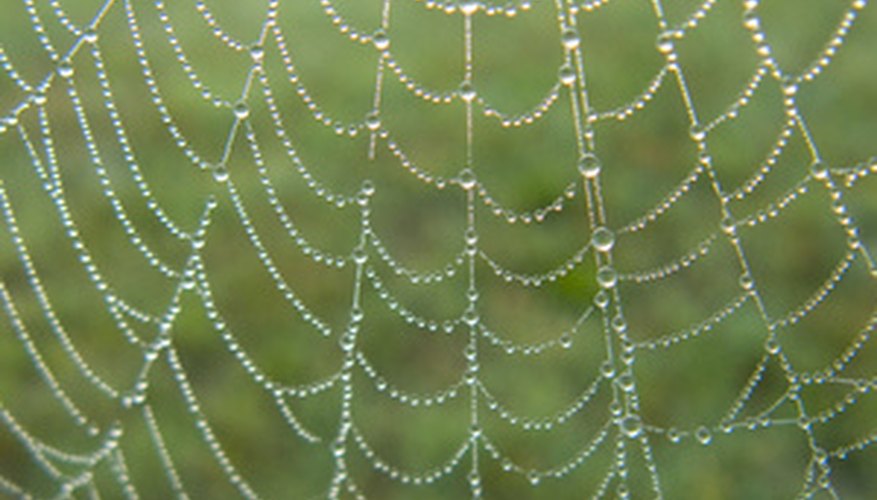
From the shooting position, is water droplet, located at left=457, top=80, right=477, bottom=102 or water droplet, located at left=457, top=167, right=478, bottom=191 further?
water droplet, located at left=457, top=167, right=478, bottom=191

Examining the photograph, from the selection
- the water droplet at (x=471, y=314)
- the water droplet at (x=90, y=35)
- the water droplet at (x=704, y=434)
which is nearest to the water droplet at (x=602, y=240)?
the water droplet at (x=471, y=314)

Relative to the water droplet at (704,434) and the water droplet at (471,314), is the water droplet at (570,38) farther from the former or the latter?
the water droplet at (704,434)

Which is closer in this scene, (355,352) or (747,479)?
(747,479)

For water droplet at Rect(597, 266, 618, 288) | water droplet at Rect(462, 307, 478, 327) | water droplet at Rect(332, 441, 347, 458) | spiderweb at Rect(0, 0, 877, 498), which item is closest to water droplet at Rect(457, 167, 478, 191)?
spiderweb at Rect(0, 0, 877, 498)

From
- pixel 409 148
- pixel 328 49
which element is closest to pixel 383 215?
pixel 409 148

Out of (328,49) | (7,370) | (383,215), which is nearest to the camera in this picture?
(7,370)

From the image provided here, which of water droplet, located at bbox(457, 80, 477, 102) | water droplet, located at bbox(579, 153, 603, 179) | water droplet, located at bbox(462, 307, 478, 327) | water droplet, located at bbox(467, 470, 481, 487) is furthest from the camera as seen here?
water droplet, located at bbox(579, 153, 603, 179)

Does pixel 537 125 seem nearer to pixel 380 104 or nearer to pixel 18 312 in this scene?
pixel 380 104

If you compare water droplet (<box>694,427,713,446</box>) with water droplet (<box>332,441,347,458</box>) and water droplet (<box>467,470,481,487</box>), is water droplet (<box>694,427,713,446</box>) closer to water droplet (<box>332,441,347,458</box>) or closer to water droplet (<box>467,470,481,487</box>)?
water droplet (<box>467,470,481,487</box>)
